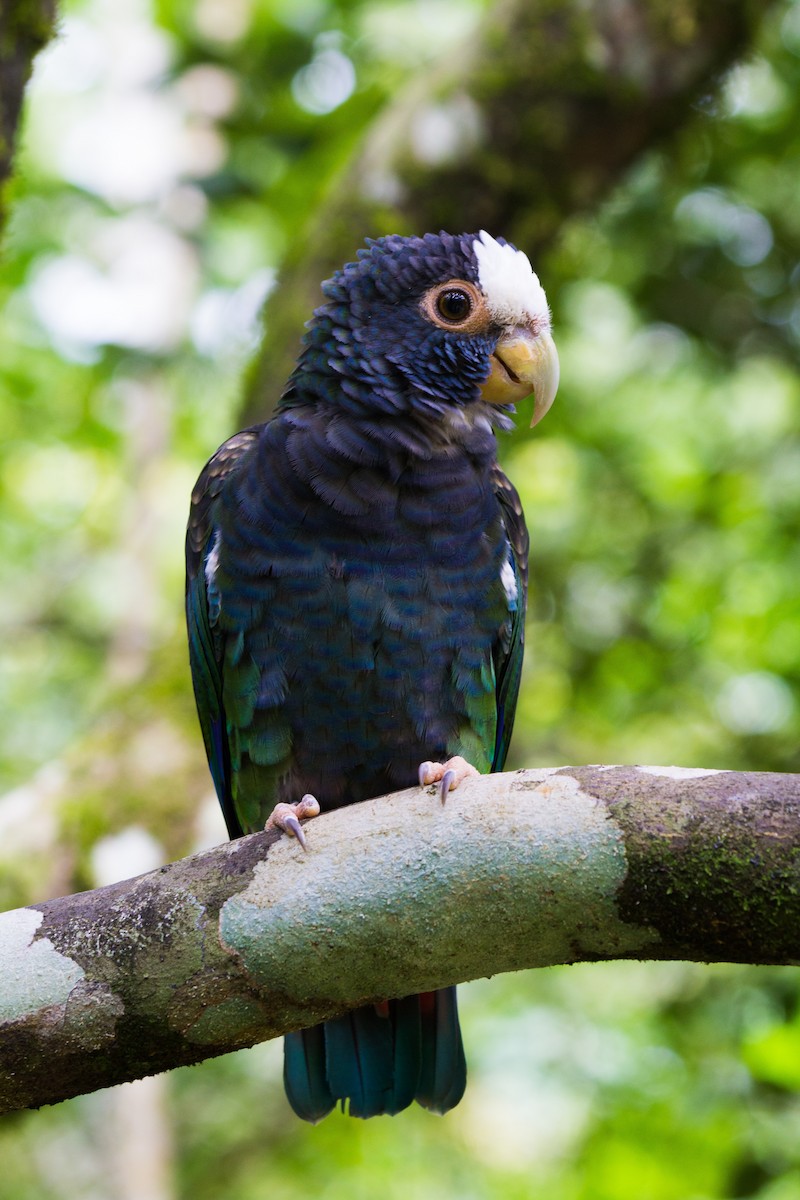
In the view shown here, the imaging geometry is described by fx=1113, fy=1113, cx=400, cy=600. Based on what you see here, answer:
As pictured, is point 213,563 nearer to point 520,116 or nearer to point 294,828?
point 294,828

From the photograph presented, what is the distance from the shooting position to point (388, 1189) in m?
7.74

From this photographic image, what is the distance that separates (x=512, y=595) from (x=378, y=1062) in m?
1.38

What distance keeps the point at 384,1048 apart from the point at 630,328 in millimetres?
4790

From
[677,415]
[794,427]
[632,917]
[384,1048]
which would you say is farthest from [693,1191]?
[677,415]

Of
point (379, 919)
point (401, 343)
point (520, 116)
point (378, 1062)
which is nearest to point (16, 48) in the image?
point (401, 343)

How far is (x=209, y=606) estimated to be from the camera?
3193 mm

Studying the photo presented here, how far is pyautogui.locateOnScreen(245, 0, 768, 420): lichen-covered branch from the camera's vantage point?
4.32 m

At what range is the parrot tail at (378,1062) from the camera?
3133 millimetres

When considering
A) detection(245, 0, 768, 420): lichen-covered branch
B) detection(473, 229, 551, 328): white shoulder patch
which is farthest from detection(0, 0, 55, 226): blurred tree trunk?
detection(245, 0, 768, 420): lichen-covered branch

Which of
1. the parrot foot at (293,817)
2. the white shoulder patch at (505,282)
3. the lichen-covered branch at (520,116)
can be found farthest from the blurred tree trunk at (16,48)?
the parrot foot at (293,817)

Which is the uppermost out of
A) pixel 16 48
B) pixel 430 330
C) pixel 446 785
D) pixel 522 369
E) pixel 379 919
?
pixel 16 48

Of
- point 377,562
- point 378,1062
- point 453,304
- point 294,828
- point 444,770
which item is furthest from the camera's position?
point 378,1062

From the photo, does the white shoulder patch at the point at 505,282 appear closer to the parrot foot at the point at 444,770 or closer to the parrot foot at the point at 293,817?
the parrot foot at the point at 444,770

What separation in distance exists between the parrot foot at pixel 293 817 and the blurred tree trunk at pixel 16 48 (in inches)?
74.8
